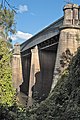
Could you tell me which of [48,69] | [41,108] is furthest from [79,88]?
[48,69]

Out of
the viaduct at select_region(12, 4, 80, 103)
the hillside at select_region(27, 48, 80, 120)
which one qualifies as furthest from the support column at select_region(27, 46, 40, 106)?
the hillside at select_region(27, 48, 80, 120)

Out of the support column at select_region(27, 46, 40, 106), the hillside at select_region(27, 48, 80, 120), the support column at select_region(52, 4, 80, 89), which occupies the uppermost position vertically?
the support column at select_region(52, 4, 80, 89)

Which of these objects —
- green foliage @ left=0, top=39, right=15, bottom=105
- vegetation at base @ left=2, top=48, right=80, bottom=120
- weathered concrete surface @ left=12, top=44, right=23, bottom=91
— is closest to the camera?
vegetation at base @ left=2, top=48, right=80, bottom=120

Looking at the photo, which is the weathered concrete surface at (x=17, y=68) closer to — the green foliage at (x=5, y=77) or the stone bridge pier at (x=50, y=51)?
the stone bridge pier at (x=50, y=51)

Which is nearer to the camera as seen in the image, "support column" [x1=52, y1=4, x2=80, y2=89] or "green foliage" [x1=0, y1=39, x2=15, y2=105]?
"green foliage" [x1=0, y1=39, x2=15, y2=105]

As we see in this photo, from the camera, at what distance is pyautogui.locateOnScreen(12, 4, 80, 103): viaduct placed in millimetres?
20391

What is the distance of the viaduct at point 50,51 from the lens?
2039 centimetres

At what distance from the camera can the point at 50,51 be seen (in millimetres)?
29594

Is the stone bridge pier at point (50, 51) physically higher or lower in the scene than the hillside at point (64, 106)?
higher

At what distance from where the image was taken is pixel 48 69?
29766mm

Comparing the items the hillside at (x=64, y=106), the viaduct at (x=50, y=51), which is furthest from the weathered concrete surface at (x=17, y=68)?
the hillside at (x=64, y=106)

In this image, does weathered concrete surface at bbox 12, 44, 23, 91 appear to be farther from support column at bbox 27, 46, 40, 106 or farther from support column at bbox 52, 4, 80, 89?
support column at bbox 52, 4, 80, 89

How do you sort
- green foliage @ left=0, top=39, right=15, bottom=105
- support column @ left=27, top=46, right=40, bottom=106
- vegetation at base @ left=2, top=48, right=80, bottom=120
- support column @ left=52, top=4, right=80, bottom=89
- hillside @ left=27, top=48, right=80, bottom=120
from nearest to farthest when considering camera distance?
vegetation at base @ left=2, top=48, right=80, bottom=120 → hillside @ left=27, top=48, right=80, bottom=120 → green foliage @ left=0, top=39, right=15, bottom=105 → support column @ left=52, top=4, right=80, bottom=89 → support column @ left=27, top=46, right=40, bottom=106

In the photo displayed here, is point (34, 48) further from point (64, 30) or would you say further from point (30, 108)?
point (30, 108)
